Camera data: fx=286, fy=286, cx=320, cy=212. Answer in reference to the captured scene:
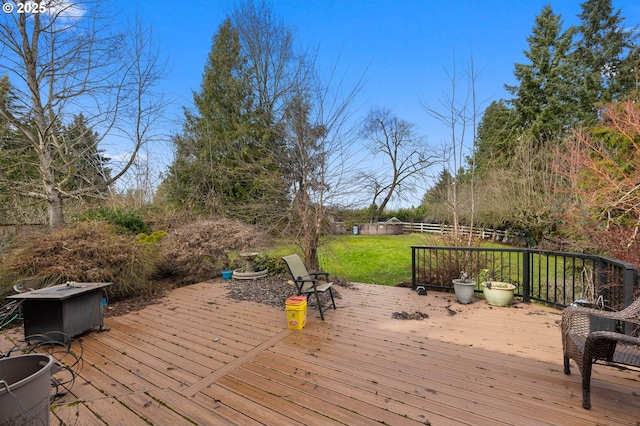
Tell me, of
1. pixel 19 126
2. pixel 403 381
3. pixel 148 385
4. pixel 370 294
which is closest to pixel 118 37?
pixel 19 126

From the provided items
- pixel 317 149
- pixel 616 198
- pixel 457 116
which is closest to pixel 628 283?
pixel 616 198

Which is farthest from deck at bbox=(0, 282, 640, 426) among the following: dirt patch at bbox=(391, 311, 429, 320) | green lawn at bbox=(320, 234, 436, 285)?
green lawn at bbox=(320, 234, 436, 285)

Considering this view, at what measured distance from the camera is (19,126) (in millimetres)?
5344

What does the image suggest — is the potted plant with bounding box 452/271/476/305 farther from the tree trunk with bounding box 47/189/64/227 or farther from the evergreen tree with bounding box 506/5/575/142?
the evergreen tree with bounding box 506/5/575/142

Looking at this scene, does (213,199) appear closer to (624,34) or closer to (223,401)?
(223,401)

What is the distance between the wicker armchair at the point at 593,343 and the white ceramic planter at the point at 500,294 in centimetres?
191

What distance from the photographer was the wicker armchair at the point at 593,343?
178cm

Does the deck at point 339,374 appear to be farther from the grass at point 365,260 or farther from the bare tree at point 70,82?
the bare tree at point 70,82

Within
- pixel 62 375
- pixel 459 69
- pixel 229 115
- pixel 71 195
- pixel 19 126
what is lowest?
pixel 62 375

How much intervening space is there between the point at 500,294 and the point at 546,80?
16.1 metres

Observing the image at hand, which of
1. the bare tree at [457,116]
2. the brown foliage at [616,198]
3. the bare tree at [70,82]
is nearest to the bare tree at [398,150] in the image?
the bare tree at [457,116]

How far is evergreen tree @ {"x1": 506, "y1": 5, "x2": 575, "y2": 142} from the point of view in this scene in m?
14.1

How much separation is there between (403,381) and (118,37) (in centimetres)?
774

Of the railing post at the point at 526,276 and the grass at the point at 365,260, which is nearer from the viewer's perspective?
the railing post at the point at 526,276
